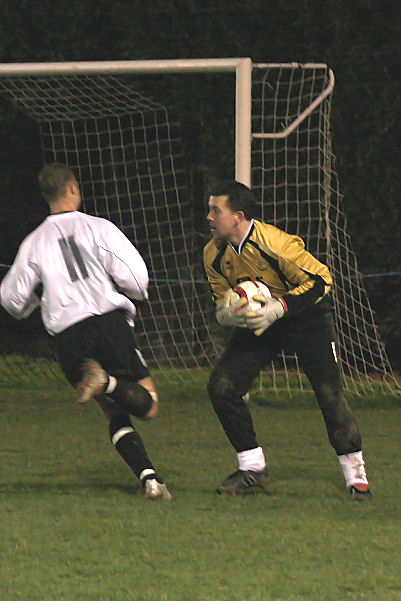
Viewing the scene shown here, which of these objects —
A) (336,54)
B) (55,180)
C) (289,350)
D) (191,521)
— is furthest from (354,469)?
(336,54)

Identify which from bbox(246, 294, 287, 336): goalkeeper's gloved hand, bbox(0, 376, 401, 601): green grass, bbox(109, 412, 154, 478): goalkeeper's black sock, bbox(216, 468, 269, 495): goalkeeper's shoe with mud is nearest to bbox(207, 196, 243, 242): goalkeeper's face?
bbox(246, 294, 287, 336): goalkeeper's gloved hand

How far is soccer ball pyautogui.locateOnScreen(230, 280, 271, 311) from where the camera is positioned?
6.15m

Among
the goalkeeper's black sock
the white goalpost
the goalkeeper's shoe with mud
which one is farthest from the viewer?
the white goalpost

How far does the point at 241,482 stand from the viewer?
6.43 meters

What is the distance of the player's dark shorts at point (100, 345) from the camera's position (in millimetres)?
6180

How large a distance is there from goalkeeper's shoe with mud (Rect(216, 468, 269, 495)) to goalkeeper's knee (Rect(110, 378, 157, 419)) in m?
0.57

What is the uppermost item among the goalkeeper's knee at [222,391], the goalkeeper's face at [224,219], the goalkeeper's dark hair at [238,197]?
the goalkeeper's dark hair at [238,197]

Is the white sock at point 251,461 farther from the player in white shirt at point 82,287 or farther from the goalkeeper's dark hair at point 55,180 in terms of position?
the goalkeeper's dark hair at point 55,180

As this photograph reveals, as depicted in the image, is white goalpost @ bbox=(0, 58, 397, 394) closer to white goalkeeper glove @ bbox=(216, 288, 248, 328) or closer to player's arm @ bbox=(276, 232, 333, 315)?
player's arm @ bbox=(276, 232, 333, 315)

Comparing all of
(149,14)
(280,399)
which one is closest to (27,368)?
(280,399)

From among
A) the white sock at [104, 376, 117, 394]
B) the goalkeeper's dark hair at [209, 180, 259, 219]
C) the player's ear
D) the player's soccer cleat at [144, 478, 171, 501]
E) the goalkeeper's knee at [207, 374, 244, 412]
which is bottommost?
the player's soccer cleat at [144, 478, 171, 501]

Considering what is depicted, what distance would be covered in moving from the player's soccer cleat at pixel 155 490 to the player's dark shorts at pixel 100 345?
1.74 feet

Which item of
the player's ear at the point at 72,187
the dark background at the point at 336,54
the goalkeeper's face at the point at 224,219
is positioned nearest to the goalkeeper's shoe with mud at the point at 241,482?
the goalkeeper's face at the point at 224,219

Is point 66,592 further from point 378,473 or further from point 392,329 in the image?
point 392,329
